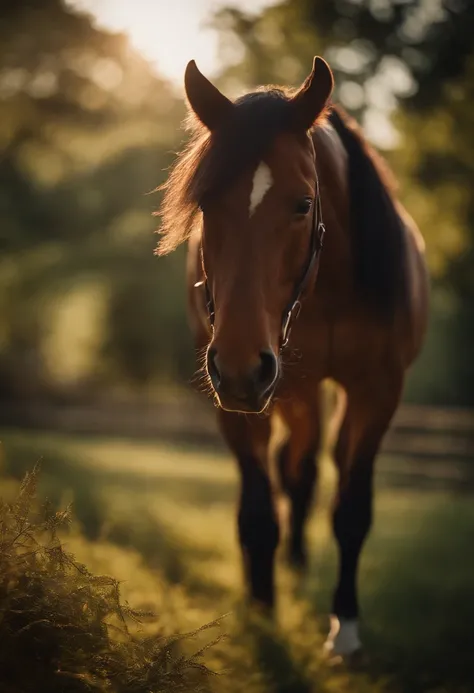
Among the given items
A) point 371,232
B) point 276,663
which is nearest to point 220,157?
point 371,232

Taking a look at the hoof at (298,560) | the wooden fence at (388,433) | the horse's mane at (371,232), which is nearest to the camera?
the horse's mane at (371,232)

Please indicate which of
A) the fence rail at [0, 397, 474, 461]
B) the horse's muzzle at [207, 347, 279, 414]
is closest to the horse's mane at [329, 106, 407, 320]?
the horse's muzzle at [207, 347, 279, 414]

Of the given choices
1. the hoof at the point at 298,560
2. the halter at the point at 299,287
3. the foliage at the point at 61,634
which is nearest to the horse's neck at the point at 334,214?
the halter at the point at 299,287

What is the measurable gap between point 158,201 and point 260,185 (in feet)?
23.6

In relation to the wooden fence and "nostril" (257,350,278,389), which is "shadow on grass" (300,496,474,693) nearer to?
"nostril" (257,350,278,389)

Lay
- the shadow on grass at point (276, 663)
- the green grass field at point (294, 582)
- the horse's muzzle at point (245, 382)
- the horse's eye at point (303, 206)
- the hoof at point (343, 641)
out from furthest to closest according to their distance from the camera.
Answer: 1. the hoof at point (343, 641)
2. the green grass field at point (294, 582)
3. the shadow on grass at point (276, 663)
4. the horse's eye at point (303, 206)
5. the horse's muzzle at point (245, 382)

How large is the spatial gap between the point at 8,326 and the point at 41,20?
13.1 ft

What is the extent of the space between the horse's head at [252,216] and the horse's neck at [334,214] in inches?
17.9

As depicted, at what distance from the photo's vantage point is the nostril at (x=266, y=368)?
2400mm

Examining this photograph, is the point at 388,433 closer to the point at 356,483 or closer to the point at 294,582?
the point at 294,582

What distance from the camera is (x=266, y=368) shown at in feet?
7.92

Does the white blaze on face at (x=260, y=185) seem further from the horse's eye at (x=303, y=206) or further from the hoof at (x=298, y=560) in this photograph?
the hoof at (x=298, y=560)

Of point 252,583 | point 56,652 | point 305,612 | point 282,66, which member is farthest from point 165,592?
point 282,66

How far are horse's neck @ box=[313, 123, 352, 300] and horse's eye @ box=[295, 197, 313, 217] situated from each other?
634 millimetres
